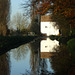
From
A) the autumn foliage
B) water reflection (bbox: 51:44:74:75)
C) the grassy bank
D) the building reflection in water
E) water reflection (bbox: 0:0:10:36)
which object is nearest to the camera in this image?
water reflection (bbox: 51:44:74:75)

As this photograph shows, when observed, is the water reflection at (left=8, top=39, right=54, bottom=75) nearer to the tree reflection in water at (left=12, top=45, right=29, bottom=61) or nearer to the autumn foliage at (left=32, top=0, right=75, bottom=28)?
the tree reflection in water at (left=12, top=45, right=29, bottom=61)

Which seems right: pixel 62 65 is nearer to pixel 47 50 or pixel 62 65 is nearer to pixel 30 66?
pixel 30 66

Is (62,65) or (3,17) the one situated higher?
(3,17)

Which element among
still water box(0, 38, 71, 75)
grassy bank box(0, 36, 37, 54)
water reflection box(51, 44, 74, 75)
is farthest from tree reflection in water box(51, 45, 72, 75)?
grassy bank box(0, 36, 37, 54)

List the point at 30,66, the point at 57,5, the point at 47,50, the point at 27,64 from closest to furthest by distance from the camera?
the point at 30,66
the point at 27,64
the point at 57,5
the point at 47,50

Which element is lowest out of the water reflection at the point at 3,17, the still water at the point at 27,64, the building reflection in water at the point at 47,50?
the building reflection in water at the point at 47,50

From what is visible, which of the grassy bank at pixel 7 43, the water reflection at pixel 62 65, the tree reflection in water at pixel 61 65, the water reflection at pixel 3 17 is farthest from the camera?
the water reflection at pixel 3 17

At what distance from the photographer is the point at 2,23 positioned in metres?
29.0

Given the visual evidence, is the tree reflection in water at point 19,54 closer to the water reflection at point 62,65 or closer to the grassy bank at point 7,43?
the grassy bank at point 7,43

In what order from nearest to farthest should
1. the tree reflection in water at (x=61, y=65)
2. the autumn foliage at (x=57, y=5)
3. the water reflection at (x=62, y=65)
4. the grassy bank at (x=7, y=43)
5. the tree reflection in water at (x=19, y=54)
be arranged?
the water reflection at (x=62, y=65), the tree reflection in water at (x=61, y=65), the tree reflection in water at (x=19, y=54), the autumn foliage at (x=57, y=5), the grassy bank at (x=7, y=43)

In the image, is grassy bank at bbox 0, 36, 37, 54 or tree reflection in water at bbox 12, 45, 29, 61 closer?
tree reflection in water at bbox 12, 45, 29, 61

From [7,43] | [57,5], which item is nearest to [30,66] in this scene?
[57,5]

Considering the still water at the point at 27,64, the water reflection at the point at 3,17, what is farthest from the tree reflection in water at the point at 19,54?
the water reflection at the point at 3,17

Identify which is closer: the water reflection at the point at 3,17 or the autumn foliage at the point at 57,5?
the autumn foliage at the point at 57,5
